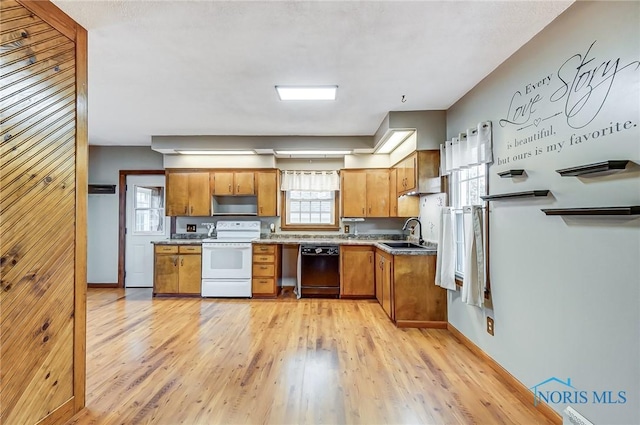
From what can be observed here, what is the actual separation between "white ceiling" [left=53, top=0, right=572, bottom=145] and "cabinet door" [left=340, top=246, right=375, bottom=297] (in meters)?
2.03

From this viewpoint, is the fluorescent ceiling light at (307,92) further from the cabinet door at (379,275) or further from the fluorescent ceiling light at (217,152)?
the cabinet door at (379,275)

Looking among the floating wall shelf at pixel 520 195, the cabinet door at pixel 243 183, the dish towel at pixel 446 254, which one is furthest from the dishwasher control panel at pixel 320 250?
the floating wall shelf at pixel 520 195

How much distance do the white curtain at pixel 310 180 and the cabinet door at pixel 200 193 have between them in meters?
1.25

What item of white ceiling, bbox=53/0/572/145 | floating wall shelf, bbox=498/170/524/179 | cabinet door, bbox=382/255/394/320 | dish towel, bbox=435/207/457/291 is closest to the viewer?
white ceiling, bbox=53/0/572/145

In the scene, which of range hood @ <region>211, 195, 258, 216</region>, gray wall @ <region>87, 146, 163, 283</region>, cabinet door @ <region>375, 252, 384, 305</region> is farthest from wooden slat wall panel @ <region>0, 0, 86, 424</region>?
gray wall @ <region>87, 146, 163, 283</region>

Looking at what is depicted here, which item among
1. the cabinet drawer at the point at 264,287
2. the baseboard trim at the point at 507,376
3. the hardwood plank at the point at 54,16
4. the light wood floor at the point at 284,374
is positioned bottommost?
the light wood floor at the point at 284,374

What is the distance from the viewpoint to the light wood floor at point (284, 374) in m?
1.93

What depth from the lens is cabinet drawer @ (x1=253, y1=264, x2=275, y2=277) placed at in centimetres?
475

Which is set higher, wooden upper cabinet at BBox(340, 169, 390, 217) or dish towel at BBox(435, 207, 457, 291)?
wooden upper cabinet at BBox(340, 169, 390, 217)

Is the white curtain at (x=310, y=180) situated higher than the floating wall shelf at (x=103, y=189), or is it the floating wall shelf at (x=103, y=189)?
the white curtain at (x=310, y=180)

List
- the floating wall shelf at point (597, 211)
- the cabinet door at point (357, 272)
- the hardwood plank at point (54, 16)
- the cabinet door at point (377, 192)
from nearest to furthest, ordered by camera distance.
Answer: the floating wall shelf at point (597, 211) → the hardwood plank at point (54, 16) → the cabinet door at point (357, 272) → the cabinet door at point (377, 192)

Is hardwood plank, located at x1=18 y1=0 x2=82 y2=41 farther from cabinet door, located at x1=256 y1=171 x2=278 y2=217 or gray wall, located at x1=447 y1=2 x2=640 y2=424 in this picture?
cabinet door, located at x1=256 y1=171 x2=278 y2=217

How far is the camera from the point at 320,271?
4801 mm

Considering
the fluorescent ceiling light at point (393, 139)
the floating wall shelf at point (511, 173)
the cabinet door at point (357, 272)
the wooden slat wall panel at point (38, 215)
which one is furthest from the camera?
the cabinet door at point (357, 272)
